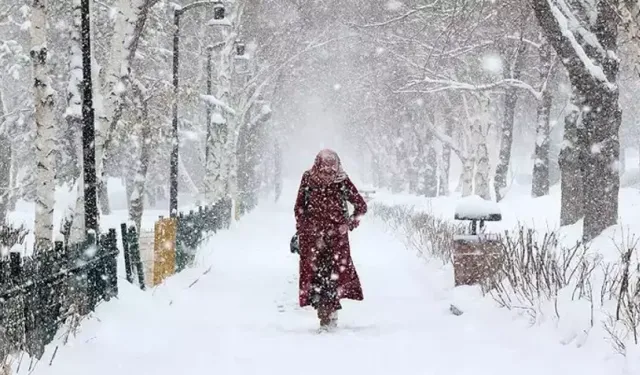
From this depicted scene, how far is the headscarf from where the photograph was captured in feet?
23.8

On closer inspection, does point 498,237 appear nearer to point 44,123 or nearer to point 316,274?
point 316,274

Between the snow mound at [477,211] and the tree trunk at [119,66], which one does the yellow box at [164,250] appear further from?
the snow mound at [477,211]

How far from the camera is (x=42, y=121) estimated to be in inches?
400

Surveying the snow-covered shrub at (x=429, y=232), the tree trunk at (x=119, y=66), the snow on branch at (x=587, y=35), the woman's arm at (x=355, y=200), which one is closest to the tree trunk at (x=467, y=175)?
the snow-covered shrub at (x=429, y=232)

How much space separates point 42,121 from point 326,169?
16.4 feet

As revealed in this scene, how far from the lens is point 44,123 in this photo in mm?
10164

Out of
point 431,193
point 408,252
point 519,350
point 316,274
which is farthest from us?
point 431,193

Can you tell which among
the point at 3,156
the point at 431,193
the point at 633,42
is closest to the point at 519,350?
the point at 633,42

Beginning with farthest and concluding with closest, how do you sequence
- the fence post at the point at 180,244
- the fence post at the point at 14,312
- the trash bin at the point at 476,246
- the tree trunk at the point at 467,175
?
the tree trunk at the point at 467,175 → the fence post at the point at 180,244 → the trash bin at the point at 476,246 → the fence post at the point at 14,312

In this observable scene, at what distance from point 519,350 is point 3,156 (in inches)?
724

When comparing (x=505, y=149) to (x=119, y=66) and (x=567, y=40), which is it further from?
(x=119, y=66)

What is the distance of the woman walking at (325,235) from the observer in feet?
24.1

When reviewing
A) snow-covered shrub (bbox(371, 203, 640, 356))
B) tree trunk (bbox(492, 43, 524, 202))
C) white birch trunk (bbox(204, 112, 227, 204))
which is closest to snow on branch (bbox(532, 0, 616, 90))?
snow-covered shrub (bbox(371, 203, 640, 356))

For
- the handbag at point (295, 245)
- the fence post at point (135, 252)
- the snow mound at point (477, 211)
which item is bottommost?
the fence post at point (135, 252)
